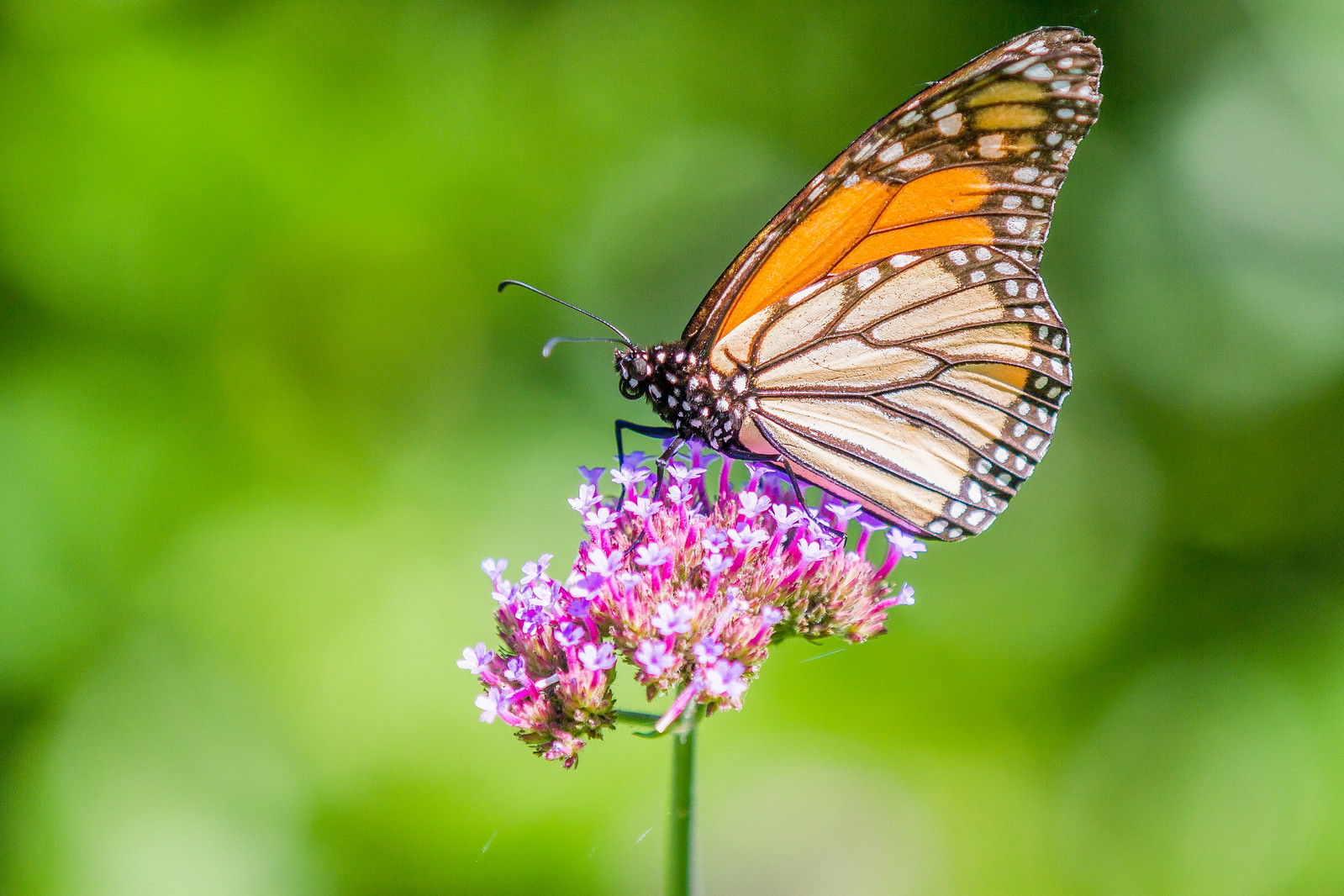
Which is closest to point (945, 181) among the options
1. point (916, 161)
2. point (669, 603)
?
point (916, 161)

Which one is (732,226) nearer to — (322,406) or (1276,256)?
(322,406)

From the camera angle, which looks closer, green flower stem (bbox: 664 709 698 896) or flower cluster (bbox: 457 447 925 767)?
green flower stem (bbox: 664 709 698 896)

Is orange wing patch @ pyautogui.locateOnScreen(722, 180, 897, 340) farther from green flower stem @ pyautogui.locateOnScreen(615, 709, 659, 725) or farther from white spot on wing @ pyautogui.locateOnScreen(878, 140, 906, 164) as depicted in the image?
green flower stem @ pyautogui.locateOnScreen(615, 709, 659, 725)

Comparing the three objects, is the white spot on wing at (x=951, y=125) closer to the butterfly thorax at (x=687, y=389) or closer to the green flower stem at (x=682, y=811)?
the butterfly thorax at (x=687, y=389)

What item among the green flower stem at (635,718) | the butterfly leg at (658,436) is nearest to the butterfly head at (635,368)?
the butterfly leg at (658,436)

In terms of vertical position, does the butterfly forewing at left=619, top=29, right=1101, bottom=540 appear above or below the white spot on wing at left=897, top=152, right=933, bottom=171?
below

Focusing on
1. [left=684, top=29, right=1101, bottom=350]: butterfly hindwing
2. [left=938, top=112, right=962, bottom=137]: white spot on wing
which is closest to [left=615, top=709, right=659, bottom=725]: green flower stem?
[left=684, top=29, right=1101, bottom=350]: butterfly hindwing

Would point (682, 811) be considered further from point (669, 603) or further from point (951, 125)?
point (951, 125)
